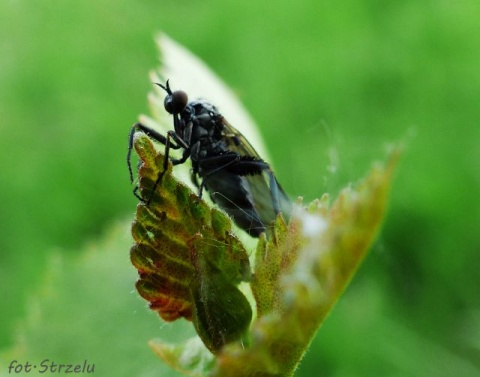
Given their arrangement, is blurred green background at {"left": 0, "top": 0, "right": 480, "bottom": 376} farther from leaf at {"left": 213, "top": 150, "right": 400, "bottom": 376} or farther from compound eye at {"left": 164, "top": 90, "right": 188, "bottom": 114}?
leaf at {"left": 213, "top": 150, "right": 400, "bottom": 376}

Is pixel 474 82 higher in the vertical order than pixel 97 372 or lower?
higher

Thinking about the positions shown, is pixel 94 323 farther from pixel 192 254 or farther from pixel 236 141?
pixel 192 254

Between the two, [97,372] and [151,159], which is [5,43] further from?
[151,159]

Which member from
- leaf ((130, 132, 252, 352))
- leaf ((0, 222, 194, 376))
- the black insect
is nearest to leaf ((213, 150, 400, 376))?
leaf ((130, 132, 252, 352))

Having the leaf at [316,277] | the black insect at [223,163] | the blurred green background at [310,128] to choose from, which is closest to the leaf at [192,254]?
the leaf at [316,277]

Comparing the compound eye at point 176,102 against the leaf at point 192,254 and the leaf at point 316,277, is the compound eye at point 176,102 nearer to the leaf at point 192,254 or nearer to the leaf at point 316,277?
the leaf at point 192,254

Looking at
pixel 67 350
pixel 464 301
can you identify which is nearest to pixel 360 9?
pixel 464 301

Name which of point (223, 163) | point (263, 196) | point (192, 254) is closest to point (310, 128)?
point (223, 163)

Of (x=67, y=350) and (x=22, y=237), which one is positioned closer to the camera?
(x=67, y=350)
